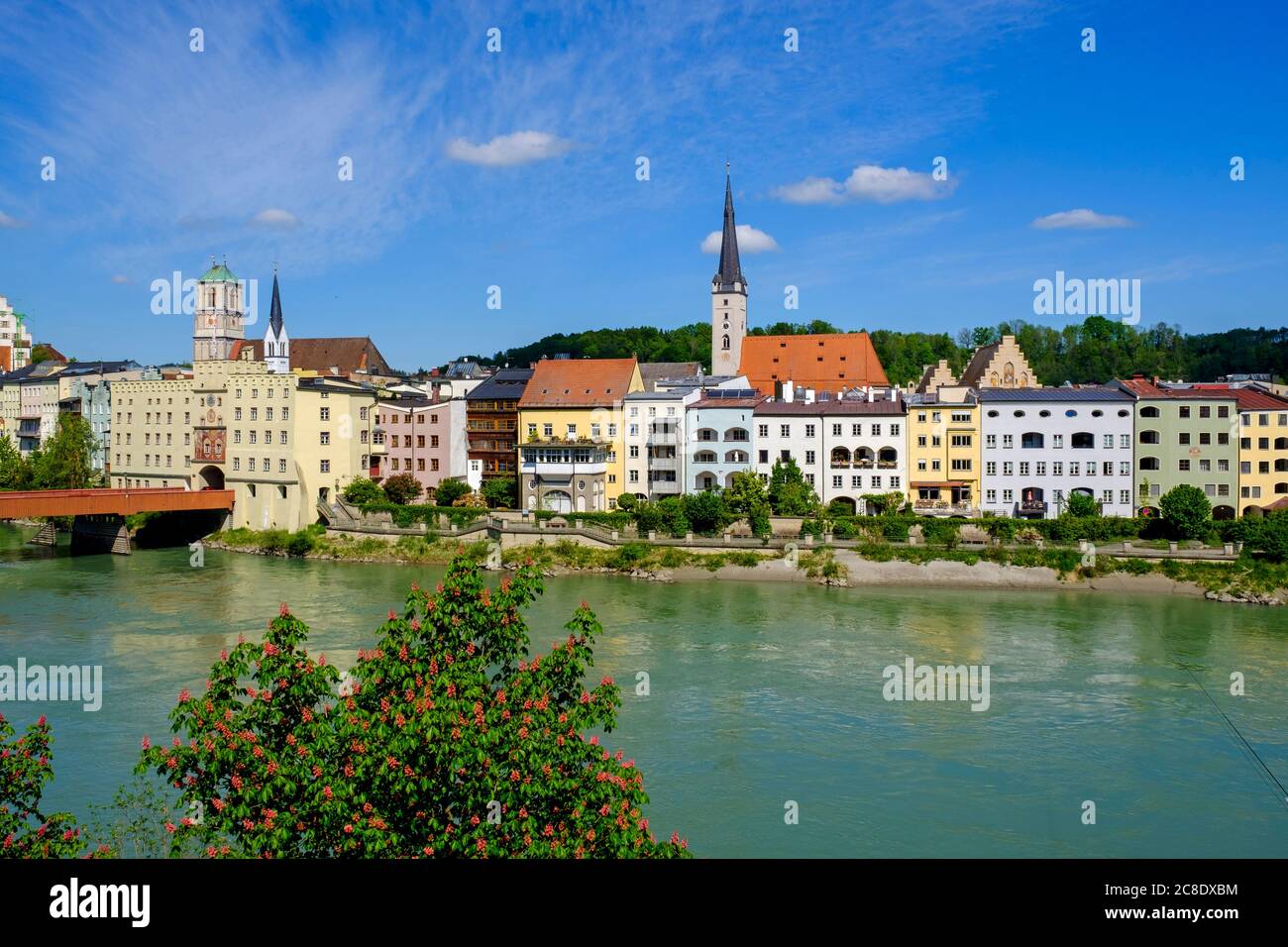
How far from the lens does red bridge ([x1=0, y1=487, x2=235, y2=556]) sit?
4588cm

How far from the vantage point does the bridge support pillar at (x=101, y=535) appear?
4953 centimetres

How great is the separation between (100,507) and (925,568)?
3593cm

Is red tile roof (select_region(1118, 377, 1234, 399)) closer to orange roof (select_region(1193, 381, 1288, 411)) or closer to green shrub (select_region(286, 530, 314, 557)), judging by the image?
orange roof (select_region(1193, 381, 1288, 411))

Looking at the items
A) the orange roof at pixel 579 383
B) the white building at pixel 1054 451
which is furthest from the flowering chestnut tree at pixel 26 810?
the orange roof at pixel 579 383

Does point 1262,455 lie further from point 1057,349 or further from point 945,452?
point 1057,349

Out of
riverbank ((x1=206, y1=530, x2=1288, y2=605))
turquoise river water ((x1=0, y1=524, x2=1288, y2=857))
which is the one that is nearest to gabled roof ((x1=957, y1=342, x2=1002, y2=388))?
riverbank ((x1=206, y1=530, x2=1288, y2=605))

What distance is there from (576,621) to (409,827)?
8.69 feet

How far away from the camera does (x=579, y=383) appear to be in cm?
5403

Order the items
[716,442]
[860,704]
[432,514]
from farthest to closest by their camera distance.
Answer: [716,442] < [432,514] < [860,704]

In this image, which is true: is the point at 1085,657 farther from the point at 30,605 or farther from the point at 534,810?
the point at 30,605

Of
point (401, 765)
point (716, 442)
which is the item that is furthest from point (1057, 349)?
point (401, 765)

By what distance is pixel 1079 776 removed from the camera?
18.3 m
